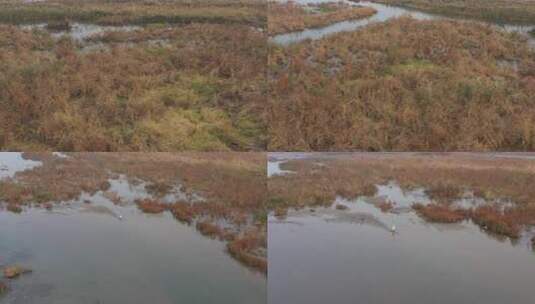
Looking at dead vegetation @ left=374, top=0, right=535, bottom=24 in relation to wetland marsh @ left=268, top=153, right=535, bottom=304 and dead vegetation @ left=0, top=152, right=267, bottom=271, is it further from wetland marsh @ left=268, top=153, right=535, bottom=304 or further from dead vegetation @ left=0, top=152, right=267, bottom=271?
dead vegetation @ left=0, top=152, right=267, bottom=271

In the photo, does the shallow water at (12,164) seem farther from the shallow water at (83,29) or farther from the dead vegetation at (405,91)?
the dead vegetation at (405,91)

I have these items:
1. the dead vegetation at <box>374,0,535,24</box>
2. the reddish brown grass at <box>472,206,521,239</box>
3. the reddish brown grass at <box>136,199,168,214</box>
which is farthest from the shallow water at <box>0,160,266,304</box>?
the dead vegetation at <box>374,0,535,24</box>

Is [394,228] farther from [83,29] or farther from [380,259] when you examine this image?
[83,29]

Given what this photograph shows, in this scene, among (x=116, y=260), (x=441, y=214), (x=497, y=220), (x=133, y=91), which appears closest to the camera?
(x=133, y=91)

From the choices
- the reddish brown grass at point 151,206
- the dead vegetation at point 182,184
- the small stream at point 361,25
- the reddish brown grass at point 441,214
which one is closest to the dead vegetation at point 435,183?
the reddish brown grass at point 441,214

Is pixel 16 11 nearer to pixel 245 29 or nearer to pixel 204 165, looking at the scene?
pixel 245 29

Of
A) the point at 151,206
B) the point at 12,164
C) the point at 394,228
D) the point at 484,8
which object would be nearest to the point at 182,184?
the point at 151,206
